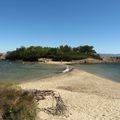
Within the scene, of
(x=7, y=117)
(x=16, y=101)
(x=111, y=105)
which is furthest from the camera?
(x=111, y=105)

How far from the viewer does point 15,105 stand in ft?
37.0

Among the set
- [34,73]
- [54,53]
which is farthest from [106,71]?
[54,53]

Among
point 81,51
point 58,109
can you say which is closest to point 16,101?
point 58,109

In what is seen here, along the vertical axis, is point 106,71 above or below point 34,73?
below

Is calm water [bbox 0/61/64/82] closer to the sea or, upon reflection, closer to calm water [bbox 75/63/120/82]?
the sea

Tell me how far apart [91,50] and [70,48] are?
10.5 metres

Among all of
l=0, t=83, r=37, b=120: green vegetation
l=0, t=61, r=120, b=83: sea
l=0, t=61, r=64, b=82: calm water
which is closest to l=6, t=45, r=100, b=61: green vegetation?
l=0, t=61, r=120, b=83: sea

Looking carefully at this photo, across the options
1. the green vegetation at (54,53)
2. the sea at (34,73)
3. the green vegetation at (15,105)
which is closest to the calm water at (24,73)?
the sea at (34,73)

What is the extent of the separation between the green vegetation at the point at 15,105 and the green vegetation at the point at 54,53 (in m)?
102

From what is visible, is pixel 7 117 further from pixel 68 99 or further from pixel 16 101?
pixel 68 99

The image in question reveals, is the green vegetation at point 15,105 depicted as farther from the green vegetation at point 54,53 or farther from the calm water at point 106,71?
the green vegetation at point 54,53

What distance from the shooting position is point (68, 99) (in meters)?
18.3

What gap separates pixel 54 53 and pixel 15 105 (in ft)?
357

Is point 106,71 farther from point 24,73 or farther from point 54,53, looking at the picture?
point 54,53
